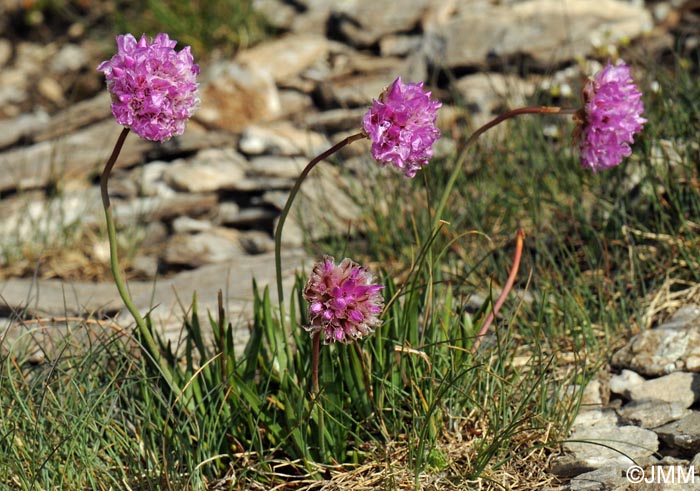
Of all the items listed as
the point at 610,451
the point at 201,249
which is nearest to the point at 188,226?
the point at 201,249

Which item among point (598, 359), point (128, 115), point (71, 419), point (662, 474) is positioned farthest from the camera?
point (598, 359)

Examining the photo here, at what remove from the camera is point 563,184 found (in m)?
3.53

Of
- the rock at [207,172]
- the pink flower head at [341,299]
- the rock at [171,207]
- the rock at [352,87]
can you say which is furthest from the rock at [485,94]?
the pink flower head at [341,299]

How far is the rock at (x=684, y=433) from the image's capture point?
7.23 ft

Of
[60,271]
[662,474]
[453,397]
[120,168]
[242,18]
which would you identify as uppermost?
[242,18]

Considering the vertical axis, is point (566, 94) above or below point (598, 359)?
above

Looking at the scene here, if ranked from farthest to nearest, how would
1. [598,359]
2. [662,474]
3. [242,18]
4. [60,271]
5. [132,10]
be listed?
1. [132,10]
2. [242,18]
3. [60,271]
4. [598,359]
5. [662,474]

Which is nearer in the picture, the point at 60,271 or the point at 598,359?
the point at 598,359

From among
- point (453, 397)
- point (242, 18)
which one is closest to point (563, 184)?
point (453, 397)

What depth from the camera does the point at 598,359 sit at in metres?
2.64

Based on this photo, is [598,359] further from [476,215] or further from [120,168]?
[120,168]

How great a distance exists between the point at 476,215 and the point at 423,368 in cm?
124

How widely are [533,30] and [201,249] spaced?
2.59m

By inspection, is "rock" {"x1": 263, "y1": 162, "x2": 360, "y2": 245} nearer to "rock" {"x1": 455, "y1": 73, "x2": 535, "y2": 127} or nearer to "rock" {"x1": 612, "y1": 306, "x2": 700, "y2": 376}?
"rock" {"x1": 455, "y1": 73, "x2": 535, "y2": 127}
